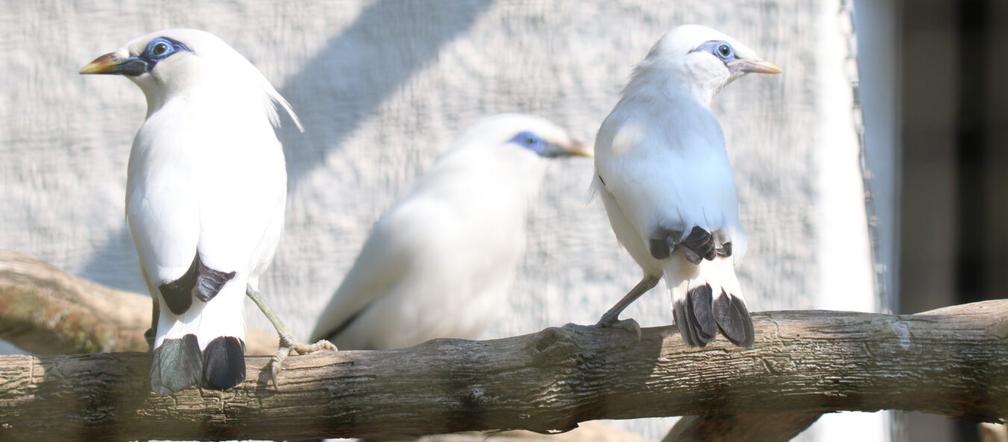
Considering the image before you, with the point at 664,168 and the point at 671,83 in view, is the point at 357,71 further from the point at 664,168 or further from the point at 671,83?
the point at 664,168

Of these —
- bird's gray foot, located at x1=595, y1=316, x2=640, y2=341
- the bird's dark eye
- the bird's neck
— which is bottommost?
bird's gray foot, located at x1=595, y1=316, x2=640, y2=341

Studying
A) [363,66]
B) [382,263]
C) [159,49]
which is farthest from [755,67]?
[363,66]

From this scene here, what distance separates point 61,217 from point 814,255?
1.62m


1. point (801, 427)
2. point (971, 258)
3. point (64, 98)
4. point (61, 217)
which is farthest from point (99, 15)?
point (971, 258)

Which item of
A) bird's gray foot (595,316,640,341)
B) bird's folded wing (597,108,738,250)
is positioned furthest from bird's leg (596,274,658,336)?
bird's folded wing (597,108,738,250)

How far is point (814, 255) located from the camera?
9.34ft

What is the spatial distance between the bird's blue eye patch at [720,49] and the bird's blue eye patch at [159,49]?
79 cm

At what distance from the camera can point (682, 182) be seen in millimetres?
1793

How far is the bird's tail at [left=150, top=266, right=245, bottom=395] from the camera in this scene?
1536mm

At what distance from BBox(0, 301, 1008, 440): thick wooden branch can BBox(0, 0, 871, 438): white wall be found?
1193mm

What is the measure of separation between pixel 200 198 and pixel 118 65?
457mm

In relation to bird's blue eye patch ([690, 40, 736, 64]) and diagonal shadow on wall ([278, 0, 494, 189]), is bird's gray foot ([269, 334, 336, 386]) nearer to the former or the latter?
bird's blue eye patch ([690, 40, 736, 64])

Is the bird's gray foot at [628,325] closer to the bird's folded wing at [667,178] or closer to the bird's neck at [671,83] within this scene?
the bird's folded wing at [667,178]

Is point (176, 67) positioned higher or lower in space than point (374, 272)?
higher
